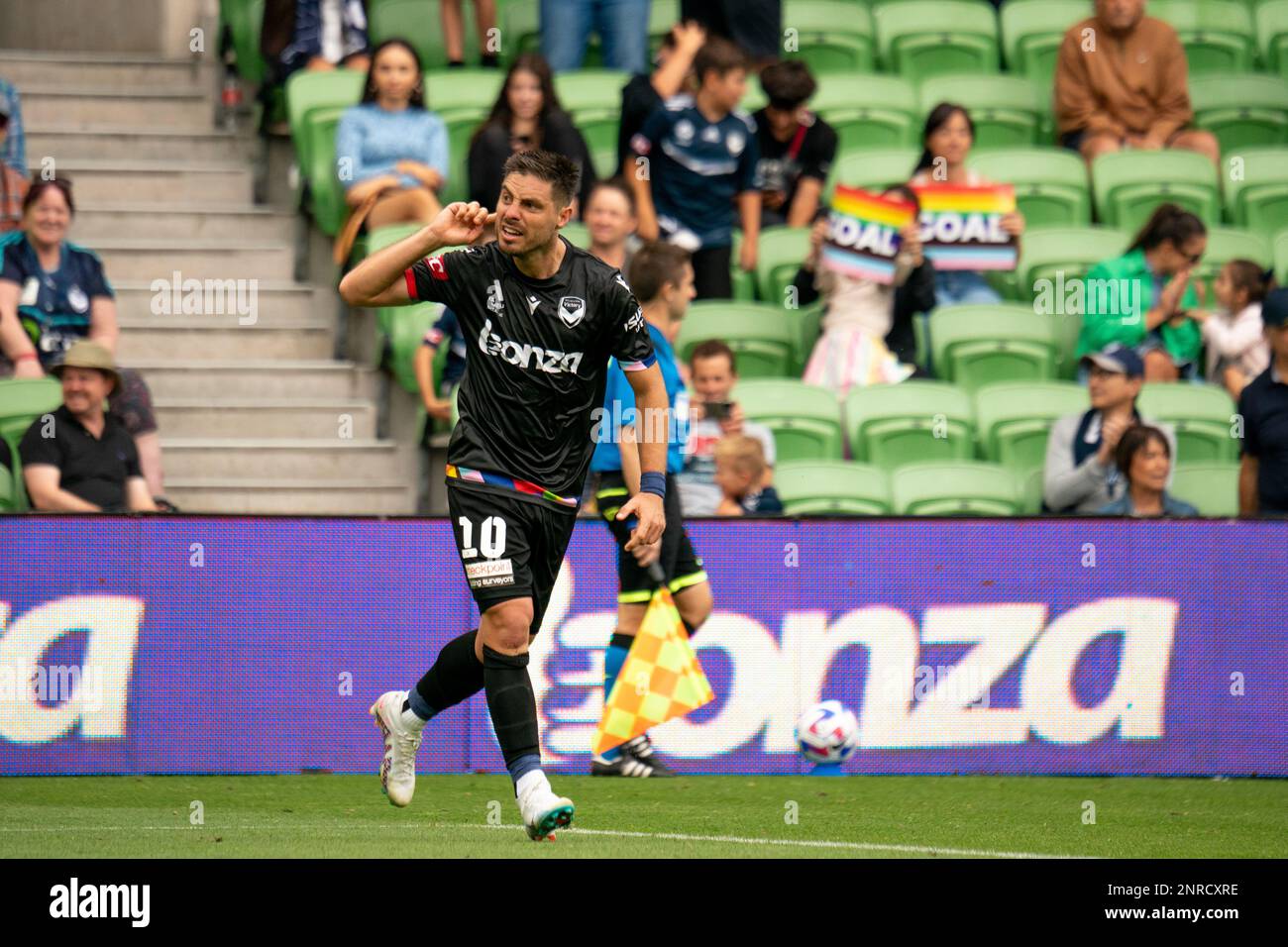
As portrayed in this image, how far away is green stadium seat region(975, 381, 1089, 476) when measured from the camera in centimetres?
1177

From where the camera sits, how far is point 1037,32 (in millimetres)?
15141

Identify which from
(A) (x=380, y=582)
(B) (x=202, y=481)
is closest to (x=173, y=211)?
(B) (x=202, y=481)

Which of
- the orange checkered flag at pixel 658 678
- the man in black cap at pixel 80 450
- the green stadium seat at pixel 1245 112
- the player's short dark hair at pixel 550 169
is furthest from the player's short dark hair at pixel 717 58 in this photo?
the player's short dark hair at pixel 550 169

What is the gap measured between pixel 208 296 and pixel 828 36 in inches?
193

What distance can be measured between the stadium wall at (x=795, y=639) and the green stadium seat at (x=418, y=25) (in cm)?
545

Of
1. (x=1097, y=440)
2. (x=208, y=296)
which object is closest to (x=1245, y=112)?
(x=1097, y=440)

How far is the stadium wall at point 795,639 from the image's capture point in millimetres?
9945

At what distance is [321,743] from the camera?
10.0 m

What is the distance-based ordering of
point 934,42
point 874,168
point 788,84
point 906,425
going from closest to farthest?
point 906,425 → point 788,84 → point 874,168 → point 934,42

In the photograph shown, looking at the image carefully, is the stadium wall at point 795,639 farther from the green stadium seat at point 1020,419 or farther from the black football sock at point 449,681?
the black football sock at point 449,681

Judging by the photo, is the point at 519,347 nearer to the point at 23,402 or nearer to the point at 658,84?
the point at 23,402

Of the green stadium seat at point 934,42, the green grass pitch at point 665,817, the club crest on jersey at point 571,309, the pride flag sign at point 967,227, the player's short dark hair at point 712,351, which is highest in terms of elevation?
the green stadium seat at point 934,42

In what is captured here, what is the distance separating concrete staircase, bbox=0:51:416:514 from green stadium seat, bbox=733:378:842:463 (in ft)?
6.71
